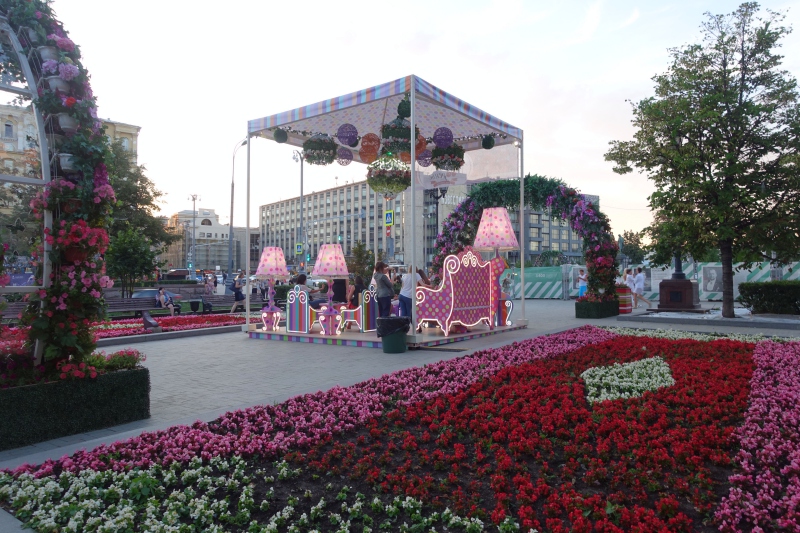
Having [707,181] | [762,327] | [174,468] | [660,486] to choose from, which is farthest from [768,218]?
[174,468]

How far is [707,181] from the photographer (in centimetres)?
1419

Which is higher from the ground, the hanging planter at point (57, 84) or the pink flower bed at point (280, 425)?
the hanging planter at point (57, 84)

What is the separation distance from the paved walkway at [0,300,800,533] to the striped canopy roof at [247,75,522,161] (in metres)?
4.69

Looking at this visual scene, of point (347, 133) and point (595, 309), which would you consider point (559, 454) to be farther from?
point (595, 309)

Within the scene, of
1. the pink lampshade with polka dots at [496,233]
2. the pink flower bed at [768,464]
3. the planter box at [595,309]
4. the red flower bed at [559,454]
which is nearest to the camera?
the pink flower bed at [768,464]

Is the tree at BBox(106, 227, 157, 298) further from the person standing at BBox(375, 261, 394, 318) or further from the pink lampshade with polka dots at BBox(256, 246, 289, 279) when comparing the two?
the person standing at BBox(375, 261, 394, 318)

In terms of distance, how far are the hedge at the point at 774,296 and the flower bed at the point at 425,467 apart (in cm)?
1112

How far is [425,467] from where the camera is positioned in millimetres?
4363

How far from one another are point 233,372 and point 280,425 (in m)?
3.45

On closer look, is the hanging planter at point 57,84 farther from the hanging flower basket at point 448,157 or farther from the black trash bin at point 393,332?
the hanging flower basket at point 448,157

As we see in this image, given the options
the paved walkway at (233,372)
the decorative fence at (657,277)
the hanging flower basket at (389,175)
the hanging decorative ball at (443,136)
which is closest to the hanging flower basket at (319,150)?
the hanging flower basket at (389,175)

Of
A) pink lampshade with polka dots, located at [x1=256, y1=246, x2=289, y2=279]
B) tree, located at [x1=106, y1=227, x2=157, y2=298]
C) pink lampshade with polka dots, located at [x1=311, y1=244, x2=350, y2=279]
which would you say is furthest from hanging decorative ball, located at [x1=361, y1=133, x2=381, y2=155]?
tree, located at [x1=106, y1=227, x2=157, y2=298]

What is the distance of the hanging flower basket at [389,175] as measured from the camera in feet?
39.9

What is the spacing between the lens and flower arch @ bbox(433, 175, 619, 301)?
16891 millimetres
